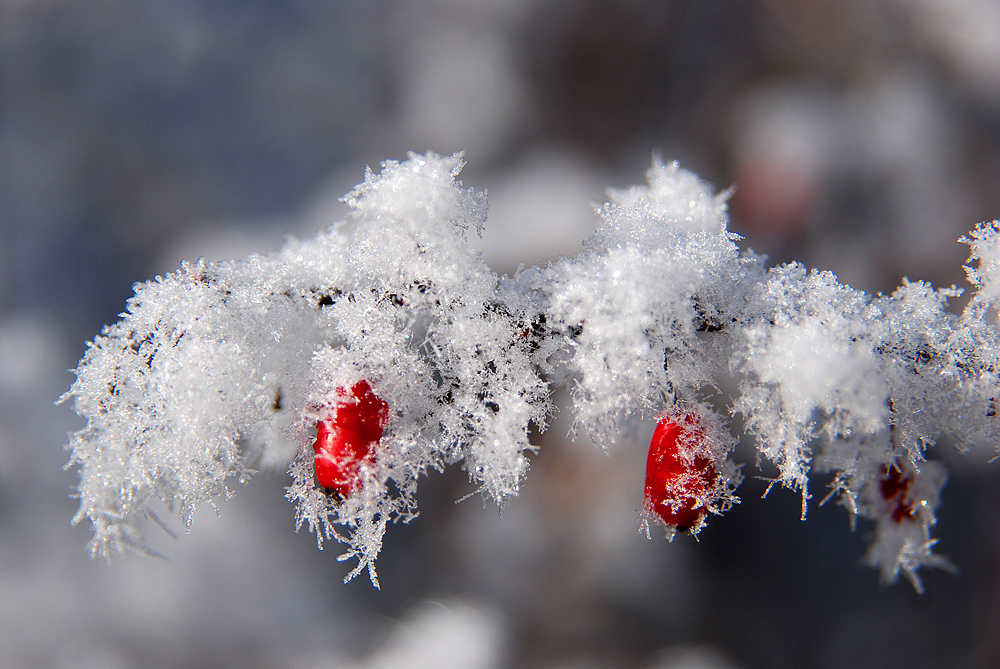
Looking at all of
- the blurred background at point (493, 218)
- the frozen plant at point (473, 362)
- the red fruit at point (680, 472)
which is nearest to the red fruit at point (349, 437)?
the frozen plant at point (473, 362)

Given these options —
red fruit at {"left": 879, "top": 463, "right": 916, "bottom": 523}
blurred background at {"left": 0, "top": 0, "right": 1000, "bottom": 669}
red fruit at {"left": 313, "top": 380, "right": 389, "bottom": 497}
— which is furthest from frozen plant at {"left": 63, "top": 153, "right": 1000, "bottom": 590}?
blurred background at {"left": 0, "top": 0, "right": 1000, "bottom": 669}

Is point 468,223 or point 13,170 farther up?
point 13,170

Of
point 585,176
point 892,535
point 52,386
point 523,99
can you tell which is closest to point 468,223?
point 892,535

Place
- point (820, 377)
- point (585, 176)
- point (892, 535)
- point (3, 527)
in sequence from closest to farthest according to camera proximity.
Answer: point (820, 377) → point (892, 535) → point (3, 527) → point (585, 176)

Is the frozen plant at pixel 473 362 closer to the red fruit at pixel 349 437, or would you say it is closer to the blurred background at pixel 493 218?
the red fruit at pixel 349 437

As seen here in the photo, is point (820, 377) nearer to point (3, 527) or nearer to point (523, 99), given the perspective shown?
point (523, 99)

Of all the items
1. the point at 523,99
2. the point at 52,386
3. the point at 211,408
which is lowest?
the point at 211,408

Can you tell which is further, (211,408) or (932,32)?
(932,32)
